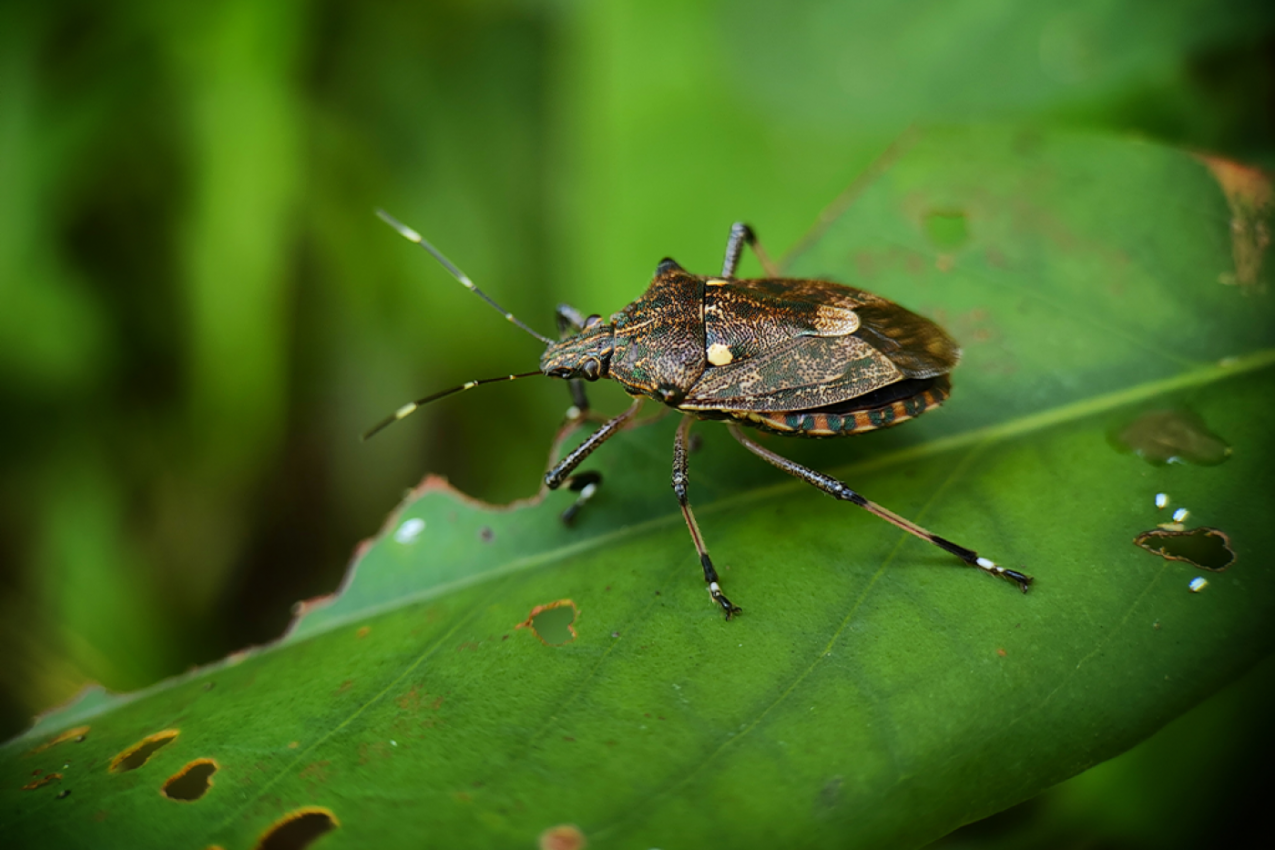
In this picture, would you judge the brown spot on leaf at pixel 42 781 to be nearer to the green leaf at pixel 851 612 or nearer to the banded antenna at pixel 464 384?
the green leaf at pixel 851 612

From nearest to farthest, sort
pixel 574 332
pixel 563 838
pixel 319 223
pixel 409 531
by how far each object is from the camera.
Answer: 1. pixel 563 838
2. pixel 409 531
3. pixel 574 332
4. pixel 319 223

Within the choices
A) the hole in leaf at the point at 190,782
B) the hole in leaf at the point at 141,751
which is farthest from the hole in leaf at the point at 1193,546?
the hole in leaf at the point at 141,751

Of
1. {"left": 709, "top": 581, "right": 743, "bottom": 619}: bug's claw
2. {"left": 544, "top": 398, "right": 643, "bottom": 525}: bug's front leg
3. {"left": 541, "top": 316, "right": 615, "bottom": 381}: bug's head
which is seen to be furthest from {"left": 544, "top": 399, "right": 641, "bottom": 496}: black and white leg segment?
{"left": 709, "top": 581, "right": 743, "bottom": 619}: bug's claw

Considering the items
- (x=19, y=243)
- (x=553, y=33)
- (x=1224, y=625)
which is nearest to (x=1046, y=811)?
(x=1224, y=625)

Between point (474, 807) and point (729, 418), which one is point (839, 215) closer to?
point (729, 418)

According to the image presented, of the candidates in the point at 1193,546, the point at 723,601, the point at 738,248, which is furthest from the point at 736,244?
the point at 1193,546

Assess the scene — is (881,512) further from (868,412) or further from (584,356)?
(584,356)

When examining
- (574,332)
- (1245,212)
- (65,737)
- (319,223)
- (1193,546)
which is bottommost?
(65,737)
